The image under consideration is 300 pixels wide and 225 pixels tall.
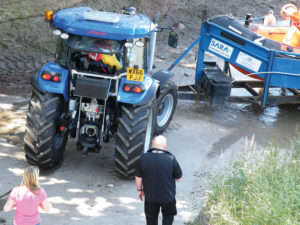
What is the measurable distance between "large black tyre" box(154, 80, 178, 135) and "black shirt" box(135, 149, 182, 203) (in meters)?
3.27

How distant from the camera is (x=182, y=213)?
6.34 meters

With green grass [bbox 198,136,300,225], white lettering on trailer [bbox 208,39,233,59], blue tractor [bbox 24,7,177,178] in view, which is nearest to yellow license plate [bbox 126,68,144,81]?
blue tractor [bbox 24,7,177,178]

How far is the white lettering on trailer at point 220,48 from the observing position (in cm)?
953

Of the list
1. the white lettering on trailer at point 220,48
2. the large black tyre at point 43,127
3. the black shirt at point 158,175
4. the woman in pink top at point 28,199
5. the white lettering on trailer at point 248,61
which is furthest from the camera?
the white lettering on trailer at point 220,48

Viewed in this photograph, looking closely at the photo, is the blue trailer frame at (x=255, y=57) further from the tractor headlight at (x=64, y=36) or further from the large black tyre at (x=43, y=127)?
the large black tyre at (x=43, y=127)

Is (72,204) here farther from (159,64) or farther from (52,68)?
(159,64)

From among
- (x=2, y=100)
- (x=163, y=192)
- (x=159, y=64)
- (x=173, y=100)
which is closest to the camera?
(x=163, y=192)

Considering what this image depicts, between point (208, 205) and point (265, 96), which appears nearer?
point (208, 205)

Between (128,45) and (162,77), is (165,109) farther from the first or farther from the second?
(128,45)

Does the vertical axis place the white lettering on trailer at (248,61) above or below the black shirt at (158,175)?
above

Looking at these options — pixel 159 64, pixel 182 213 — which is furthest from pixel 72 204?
pixel 159 64

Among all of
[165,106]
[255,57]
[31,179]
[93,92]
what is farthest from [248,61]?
[31,179]

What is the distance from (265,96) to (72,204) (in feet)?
15.8

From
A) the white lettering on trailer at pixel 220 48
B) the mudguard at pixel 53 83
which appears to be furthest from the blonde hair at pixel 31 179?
the white lettering on trailer at pixel 220 48
